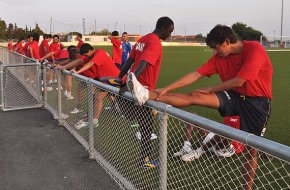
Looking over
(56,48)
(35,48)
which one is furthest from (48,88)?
(35,48)

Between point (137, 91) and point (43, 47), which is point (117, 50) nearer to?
point (43, 47)

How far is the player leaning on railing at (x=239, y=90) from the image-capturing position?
3.33m

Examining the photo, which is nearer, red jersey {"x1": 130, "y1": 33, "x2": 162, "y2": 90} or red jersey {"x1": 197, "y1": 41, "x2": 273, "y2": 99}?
red jersey {"x1": 197, "y1": 41, "x2": 273, "y2": 99}

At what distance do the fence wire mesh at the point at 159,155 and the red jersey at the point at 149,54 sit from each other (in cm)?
48

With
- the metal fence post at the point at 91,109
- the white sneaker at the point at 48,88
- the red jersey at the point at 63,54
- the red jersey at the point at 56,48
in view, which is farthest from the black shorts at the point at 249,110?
the red jersey at the point at 56,48

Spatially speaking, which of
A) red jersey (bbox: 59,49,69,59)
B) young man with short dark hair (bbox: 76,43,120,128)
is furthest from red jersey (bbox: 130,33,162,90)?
red jersey (bbox: 59,49,69,59)

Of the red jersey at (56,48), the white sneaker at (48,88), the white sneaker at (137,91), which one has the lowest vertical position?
the white sneaker at (48,88)

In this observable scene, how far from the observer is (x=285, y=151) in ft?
5.96

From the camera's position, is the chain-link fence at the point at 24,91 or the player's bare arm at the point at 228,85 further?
the chain-link fence at the point at 24,91

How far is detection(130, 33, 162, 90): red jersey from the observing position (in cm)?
420

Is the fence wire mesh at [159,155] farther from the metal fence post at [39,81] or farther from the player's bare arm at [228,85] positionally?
the metal fence post at [39,81]

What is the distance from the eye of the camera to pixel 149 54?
419cm

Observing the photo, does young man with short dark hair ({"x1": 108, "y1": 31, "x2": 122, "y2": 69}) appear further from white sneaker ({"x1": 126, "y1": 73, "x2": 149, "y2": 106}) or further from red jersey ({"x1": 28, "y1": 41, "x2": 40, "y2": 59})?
white sneaker ({"x1": 126, "y1": 73, "x2": 149, "y2": 106})

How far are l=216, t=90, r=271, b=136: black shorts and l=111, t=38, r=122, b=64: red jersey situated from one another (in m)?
7.66
